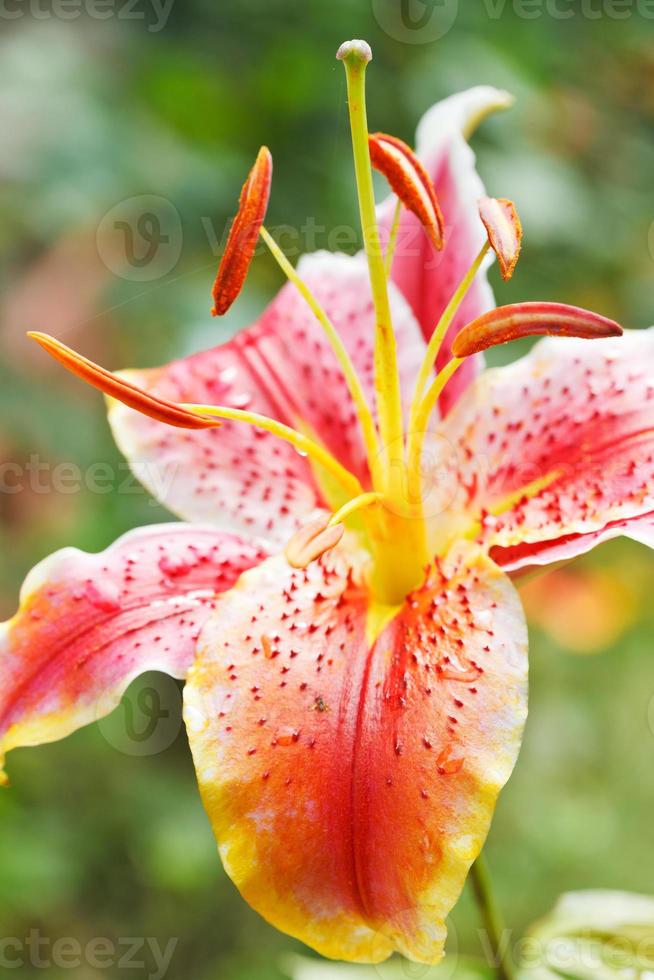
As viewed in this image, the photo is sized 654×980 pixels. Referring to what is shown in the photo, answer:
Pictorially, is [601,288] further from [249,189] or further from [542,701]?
[249,189]

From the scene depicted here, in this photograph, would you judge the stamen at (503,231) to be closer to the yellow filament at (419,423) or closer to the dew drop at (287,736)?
the yellow filament at (419,423)
